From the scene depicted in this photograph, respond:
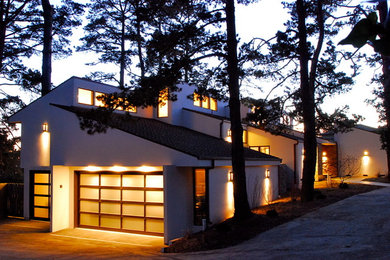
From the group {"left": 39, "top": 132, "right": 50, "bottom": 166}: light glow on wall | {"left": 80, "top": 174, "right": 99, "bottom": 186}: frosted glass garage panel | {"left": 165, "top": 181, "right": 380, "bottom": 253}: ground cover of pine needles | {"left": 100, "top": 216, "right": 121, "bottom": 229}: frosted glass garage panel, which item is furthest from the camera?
{"left": 39, "top": 132, "right": 50, "bottom": 166}: light glow on wall

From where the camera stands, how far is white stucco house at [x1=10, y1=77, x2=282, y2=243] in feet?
41.7

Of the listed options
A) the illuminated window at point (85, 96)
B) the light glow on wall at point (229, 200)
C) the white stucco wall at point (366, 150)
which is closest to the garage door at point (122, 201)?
the light glow on wall at point (229, 200)

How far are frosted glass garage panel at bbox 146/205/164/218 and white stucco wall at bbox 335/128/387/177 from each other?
695 inches

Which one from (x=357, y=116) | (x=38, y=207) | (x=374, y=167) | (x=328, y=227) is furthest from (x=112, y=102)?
(x=374, y=167)

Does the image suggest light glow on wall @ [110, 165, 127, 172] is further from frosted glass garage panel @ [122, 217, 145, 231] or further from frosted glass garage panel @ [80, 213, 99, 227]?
frosted glass garage panel @ [80, 213, 99, 227]

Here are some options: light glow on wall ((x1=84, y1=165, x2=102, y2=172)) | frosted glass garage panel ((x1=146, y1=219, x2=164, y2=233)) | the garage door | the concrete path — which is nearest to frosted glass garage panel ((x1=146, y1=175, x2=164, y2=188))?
the garage door

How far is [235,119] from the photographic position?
11.9 meters

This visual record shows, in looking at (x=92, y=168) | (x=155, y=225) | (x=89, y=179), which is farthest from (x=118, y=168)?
(x=155, y=225)

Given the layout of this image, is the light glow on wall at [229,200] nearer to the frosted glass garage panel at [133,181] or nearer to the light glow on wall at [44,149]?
the frosted glass garage panel at [133,181]

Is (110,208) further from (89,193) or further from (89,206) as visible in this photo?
(89,193)

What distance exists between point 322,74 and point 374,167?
14800mm

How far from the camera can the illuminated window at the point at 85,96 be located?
54.9 feet

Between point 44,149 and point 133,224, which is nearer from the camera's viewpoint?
point 133,224

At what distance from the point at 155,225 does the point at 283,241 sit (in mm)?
5512
